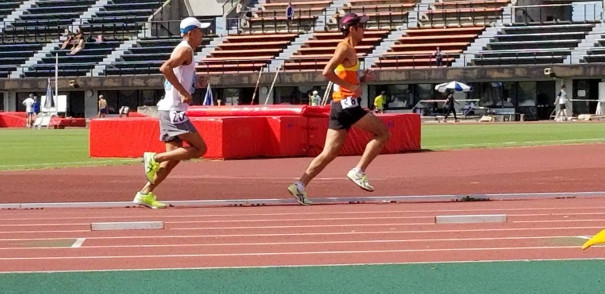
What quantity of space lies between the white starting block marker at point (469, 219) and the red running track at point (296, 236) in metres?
0.07

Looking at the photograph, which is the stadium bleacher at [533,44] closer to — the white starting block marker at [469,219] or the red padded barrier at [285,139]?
the red padded barrier at [285,139]

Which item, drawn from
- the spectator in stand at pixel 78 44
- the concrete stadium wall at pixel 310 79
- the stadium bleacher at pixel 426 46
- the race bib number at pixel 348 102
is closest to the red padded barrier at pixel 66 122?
the concrete stadium wall at pixel 310 79

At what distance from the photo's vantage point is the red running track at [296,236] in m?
7.64

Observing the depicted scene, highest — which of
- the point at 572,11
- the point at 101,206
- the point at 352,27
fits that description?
the point at 572,11

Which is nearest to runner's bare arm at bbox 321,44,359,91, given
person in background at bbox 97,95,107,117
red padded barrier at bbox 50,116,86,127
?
red padded barrier at bbox 50,116,86,127

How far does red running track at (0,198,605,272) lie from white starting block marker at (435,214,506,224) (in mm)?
69

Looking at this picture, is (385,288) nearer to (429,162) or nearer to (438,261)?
(438,261)

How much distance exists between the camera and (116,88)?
56562 millimetres

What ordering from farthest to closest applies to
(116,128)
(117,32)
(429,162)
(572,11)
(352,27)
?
(117,32)
(572,11)
(116,128)
(429,162)
(352,27)

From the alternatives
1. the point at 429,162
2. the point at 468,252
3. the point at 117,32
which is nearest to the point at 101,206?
the point at 468,252

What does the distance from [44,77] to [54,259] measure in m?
51.7

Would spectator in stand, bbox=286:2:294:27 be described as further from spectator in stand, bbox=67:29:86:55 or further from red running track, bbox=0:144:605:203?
red running track, bbox=0:144:605:203

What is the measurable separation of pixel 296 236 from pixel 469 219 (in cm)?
160

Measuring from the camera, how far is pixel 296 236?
8.98 m
